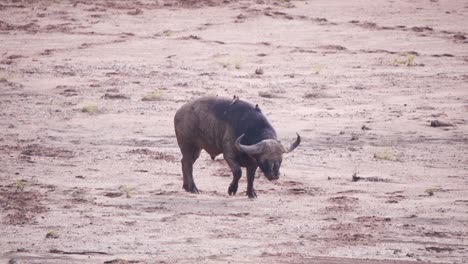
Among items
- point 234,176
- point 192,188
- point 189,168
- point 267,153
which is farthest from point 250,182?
point 189,168

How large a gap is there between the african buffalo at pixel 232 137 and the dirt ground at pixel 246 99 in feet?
1.31

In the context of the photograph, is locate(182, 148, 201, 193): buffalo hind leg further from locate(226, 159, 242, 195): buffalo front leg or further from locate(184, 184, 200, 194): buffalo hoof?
locate(226, 159, 242, 195): buffalo front leg

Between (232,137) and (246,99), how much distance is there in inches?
284

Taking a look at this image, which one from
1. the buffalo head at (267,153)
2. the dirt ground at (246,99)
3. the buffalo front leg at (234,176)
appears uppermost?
the buffalo head at (267,153)

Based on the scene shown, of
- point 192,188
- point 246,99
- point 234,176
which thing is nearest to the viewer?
point 234,176

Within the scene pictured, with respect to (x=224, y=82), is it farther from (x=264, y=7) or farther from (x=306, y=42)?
(x=264, y=7)

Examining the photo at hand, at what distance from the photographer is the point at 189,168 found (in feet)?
54.3

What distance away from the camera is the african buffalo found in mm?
15625

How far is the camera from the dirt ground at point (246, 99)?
13.8 meters

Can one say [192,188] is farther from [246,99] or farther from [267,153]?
[246,99]

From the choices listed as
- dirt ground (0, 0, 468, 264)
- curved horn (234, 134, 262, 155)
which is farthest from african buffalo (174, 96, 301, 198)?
dirt ground (0, 0, 468, 264)

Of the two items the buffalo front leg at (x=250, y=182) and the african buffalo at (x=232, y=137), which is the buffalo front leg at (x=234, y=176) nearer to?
the african buffalo at (x=232, y=137)

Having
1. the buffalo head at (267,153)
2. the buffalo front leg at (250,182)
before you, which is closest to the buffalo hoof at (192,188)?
the buffalo front leg at (250,182)

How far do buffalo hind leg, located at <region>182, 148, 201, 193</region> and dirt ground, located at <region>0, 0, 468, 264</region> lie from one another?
0.61 feet
